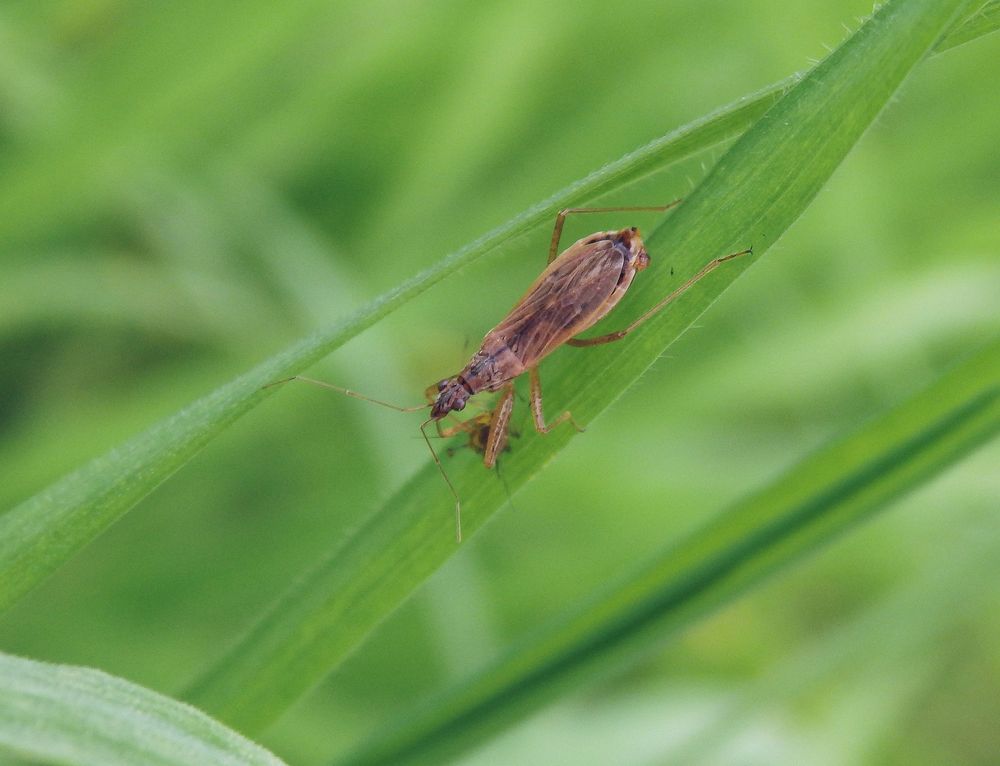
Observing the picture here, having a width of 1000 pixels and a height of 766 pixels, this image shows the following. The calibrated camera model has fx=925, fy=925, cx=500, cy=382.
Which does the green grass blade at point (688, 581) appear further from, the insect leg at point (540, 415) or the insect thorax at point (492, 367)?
the insect thorax at point (492, 367)

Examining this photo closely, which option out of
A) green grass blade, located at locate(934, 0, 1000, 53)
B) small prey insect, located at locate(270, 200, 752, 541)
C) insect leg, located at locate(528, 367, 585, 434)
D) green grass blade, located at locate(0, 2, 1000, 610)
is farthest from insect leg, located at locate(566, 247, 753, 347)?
green grass blade, located at locate(934, 0, 1000, 53)

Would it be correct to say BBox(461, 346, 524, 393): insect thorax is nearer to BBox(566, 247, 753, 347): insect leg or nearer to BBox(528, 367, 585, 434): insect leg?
BBox(528, 367, 585, 434): insect leg

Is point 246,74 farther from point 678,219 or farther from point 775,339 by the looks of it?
point 775,339

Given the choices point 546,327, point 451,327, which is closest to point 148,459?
point 546,327

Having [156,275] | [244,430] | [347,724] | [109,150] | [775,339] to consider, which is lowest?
[347,724]

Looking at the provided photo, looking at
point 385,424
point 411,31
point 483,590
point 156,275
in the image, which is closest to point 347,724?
point 483,590

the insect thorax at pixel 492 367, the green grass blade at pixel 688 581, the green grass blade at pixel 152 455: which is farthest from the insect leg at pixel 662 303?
the insect thorax at pixel 492 367
